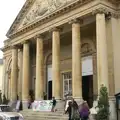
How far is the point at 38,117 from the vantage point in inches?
847

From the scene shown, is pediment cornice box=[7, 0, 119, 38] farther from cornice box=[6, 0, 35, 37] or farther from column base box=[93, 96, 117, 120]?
column base box=[93, 96, 117, 120]

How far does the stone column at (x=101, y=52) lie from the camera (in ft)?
61.6

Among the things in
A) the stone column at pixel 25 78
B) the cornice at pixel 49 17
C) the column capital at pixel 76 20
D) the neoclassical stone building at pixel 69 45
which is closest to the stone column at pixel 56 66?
the neoclassical stone building at pixel 69 45

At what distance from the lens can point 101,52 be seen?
19.0 m

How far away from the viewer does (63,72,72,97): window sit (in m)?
26.5

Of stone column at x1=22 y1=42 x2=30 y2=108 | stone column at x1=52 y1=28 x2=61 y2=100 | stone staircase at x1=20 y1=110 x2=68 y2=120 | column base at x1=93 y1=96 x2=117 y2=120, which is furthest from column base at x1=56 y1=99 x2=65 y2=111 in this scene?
stone column at x1=22 y1=42 x2=30 y2=108

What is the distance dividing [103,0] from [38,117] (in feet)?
35.1

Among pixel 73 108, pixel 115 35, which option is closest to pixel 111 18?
pixel 115 35

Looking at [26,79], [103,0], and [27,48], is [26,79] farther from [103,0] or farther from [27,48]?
[103,0]

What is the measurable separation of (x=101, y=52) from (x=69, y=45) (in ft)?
27.8

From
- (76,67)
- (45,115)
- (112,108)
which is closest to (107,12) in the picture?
(76,67)

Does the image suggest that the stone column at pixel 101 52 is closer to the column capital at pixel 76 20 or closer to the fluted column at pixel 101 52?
the fluted column at pixel 101 52

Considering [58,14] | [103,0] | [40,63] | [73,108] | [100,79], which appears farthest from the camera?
[40,63]

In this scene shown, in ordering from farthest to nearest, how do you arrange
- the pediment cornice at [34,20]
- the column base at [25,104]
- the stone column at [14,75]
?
the stone column at [14,75] → the column base at [25,104] → the pediment cornice at [34,20]
